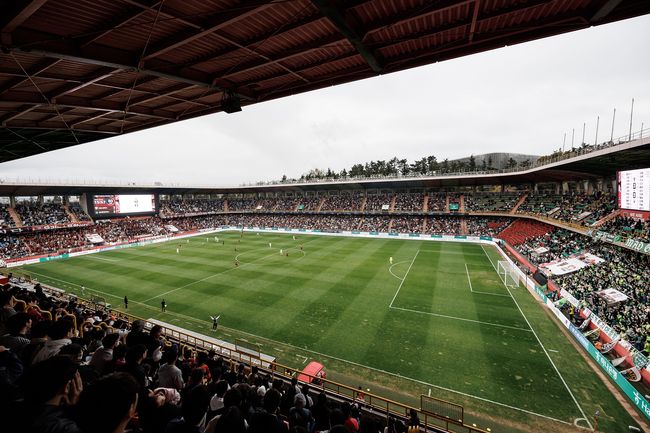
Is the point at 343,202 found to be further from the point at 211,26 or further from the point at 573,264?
the point at 211,26

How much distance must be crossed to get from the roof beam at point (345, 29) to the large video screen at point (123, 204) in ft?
192

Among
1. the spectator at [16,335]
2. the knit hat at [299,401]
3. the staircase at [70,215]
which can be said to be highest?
the spectator at [16,335]

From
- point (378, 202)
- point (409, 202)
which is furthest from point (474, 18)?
point (378, 202)

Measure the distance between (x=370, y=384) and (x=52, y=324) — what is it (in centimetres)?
1100

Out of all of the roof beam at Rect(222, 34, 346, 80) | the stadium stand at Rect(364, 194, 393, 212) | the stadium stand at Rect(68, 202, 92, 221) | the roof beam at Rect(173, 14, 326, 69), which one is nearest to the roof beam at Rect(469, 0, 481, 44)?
the roof beam at Rect(222, 34, 346, 80)

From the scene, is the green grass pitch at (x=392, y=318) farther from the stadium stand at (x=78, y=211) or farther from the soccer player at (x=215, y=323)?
the stadium stand at (x=78, y=211)

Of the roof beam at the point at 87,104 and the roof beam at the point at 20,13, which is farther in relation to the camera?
the roof beam at the point at 87,104

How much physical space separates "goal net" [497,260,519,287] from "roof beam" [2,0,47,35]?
28853 mm

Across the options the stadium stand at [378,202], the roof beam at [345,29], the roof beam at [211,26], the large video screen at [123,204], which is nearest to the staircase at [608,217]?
the roof beam at [345,29]

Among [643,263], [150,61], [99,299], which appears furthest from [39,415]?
[643,263]

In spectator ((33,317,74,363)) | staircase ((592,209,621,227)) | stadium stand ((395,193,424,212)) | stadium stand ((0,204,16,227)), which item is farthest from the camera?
stadium stand ((395,193,424,212))

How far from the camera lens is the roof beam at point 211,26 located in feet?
18.9

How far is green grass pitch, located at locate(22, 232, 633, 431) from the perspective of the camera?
1149 cm

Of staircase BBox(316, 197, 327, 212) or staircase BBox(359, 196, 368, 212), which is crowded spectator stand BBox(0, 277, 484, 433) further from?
staircase BBox(316, 197, 327, 212)
